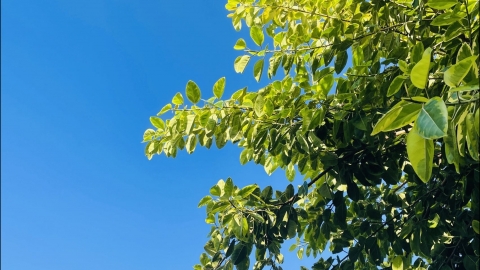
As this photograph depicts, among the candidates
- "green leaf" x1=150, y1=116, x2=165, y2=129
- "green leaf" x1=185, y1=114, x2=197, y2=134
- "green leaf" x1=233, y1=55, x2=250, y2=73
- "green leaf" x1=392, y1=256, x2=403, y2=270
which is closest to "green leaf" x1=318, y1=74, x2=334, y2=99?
"green leaf" x1=233, y1=55, x2=250, y2=73

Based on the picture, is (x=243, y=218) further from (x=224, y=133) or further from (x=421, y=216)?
(x=421, y=216)

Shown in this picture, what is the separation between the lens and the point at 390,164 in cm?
245

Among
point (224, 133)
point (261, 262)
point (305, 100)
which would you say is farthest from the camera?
point (261, 262)

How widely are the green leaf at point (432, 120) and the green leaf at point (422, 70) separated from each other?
0.09 meters

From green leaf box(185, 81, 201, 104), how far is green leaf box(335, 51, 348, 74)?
817mm

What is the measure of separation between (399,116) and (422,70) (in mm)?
131

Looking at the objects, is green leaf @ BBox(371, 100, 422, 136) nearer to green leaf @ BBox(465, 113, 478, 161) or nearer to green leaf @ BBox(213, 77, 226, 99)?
green leaf @ BBox(465, 113, 478, 161)

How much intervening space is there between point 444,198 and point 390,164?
0.37 meters

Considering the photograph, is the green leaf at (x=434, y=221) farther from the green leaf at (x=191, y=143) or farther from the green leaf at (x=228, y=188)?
the green leaf at (x=191, y=143)

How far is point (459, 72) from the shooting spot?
1.05m

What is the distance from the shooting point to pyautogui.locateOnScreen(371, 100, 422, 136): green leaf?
3.41ft

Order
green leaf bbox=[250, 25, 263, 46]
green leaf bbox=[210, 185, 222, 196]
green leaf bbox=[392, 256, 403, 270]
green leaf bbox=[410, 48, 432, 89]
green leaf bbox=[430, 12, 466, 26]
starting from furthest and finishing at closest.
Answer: green leaf bbox=[392, 256, 403, 270] → green leaf bbox=[250, 25, 263, 46] → green leaf bbox=[210, 185, 222, 196] → green leaf bbox=[430, 12, 466, 26] → green leaf bbox=[410, 48, 432, 89]

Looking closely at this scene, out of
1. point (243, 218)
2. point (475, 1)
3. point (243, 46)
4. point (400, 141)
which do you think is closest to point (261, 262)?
point (243, 218)

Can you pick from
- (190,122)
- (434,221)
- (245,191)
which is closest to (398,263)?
(434,221)
